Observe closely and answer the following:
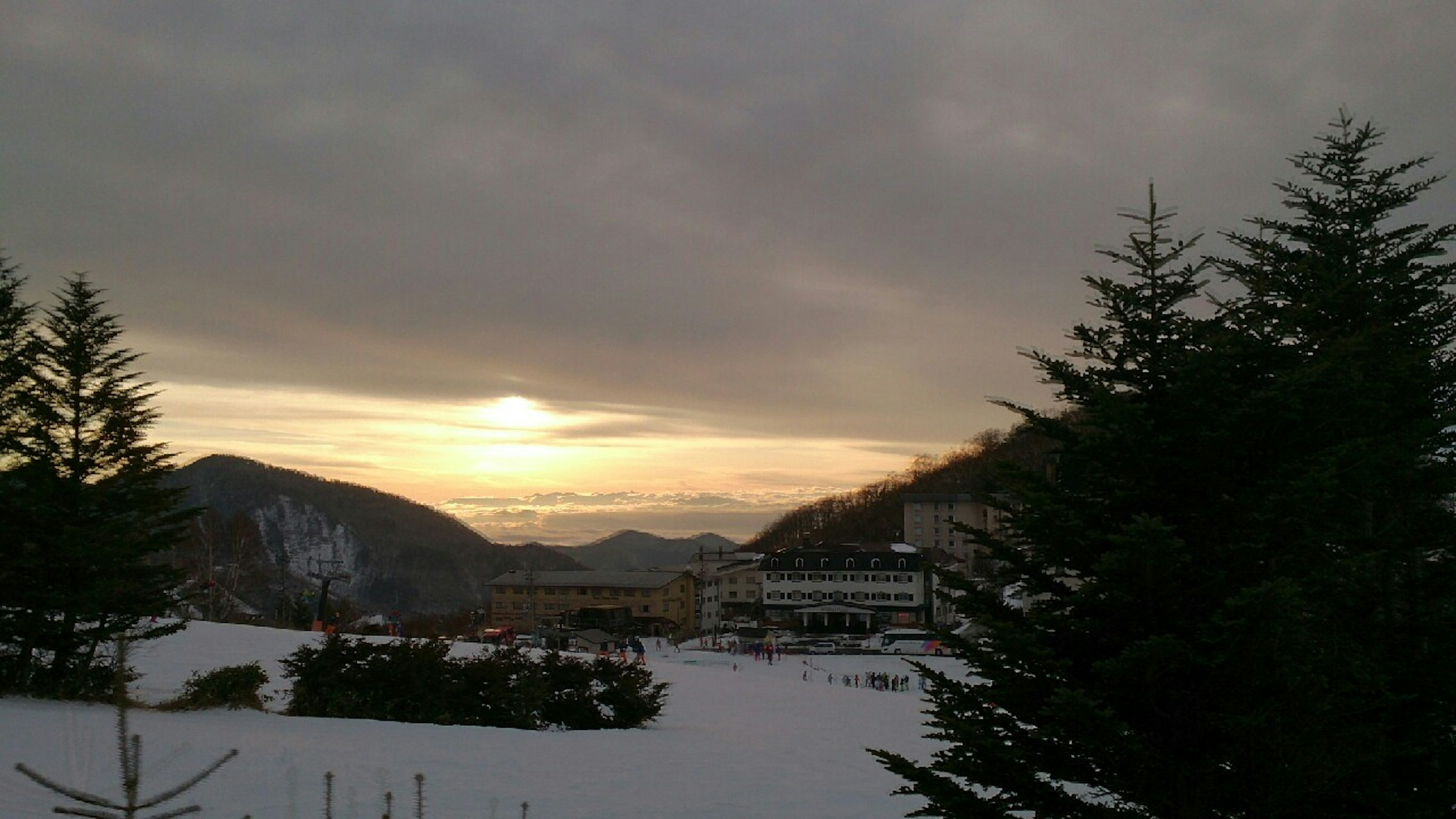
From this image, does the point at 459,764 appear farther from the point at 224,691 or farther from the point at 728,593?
the point at 728,593

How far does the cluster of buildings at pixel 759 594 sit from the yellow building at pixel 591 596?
0.32ft

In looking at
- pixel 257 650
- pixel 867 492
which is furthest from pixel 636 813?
pixel 867 492

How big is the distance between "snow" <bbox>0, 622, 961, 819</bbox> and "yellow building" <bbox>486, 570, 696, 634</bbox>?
71.1 metres

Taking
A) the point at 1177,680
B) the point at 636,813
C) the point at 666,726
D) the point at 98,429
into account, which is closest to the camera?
the point at 1177,680

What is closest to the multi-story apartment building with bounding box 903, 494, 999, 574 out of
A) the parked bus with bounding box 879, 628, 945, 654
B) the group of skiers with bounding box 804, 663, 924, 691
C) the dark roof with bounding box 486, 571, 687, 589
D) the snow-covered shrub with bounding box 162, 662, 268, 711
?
the dark roof with bounding box 486, 571, 687, 589

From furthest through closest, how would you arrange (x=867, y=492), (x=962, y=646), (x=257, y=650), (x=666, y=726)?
(x=867, y=492) → (x=257, y=650) → (x=666, y=726) → (x=962, y=646)

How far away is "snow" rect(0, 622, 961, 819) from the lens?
12.1 m

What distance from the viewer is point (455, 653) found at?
3241 cm

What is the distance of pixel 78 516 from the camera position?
20109mm

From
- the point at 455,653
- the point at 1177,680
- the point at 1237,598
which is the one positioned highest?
the point at 1237,598

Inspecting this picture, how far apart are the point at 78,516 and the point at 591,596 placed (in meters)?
79.5

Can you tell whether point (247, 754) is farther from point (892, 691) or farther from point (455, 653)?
point (892, 691)

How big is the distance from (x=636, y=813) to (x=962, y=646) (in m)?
5.95

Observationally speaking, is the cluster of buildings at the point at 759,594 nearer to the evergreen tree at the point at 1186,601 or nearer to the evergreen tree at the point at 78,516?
the evergreen tree at the point at 78,516
